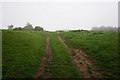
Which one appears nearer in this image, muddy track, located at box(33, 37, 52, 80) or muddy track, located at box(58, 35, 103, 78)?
muddy track, located at box(33, 37, 52, 80)

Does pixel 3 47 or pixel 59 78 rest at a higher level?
pixel 3 47

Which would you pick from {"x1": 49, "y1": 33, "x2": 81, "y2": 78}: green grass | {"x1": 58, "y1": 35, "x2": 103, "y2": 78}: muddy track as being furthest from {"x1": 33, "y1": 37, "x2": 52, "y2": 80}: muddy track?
{"x1": 58, "y1": 35, "x2": 103, "y2": 78}: muddy track

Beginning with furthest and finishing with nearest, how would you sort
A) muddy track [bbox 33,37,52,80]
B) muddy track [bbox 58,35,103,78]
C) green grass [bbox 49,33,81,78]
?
muddy track [bbox 58,35,103,78] < green grass [bbox 49,33,81,78] < muddy track [bbox 33,37,52,80]

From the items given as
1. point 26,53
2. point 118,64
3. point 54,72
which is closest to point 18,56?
point 26,53

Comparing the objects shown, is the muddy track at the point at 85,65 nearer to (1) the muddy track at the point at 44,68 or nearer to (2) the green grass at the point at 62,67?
(2) the green grass at the point at 62,67

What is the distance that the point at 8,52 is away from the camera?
125 ft

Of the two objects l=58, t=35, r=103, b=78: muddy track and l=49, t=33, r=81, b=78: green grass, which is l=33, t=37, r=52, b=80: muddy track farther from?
l=58, t=35, r=103, b=78: muddy track

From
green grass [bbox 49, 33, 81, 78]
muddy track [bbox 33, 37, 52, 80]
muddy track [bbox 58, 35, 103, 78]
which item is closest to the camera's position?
muddy track [bbox 33, 37, 52, 80]

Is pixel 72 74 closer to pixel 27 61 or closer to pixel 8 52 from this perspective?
pixel 27 61

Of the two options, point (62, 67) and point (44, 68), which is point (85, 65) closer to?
point (62, 67)

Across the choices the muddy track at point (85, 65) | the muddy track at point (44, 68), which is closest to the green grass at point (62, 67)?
the muddy track at point (44, 68)

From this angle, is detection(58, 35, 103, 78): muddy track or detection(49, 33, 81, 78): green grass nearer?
detection(49, 33, 81, 78): green grass

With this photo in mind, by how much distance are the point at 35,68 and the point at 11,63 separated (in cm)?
536

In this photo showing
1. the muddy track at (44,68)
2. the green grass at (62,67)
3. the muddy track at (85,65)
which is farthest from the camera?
the muddy track at (85,65)
